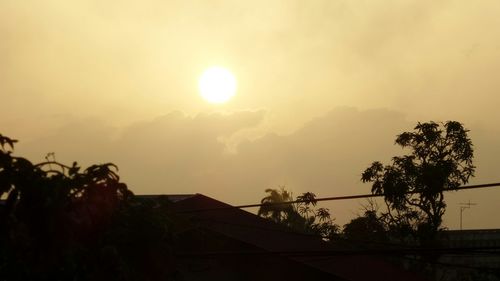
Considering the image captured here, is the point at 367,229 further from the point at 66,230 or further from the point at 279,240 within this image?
the point at 66,230

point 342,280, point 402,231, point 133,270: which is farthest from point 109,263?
point 402,231

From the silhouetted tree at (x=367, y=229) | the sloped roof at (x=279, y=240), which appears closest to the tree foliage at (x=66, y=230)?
the sloped roof at (x=279, y=240)

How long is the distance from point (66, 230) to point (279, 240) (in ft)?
43.7

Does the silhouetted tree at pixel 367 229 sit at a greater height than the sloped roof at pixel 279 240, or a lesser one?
greater

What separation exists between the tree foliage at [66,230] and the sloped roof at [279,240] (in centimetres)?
987

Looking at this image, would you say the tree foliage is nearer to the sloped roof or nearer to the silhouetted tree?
the sloped roof

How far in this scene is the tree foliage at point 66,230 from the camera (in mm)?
9938

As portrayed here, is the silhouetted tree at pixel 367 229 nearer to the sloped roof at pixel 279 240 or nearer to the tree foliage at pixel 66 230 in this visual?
the sloped roof at pixel 279 240

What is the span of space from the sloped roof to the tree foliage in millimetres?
9866

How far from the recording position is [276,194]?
2975 inches

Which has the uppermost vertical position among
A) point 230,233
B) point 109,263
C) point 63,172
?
point 230,233

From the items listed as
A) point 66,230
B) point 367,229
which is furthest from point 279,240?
point 367,229

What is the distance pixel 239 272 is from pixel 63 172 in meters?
13.1

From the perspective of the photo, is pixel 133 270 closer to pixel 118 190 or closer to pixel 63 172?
pixel 118 190
